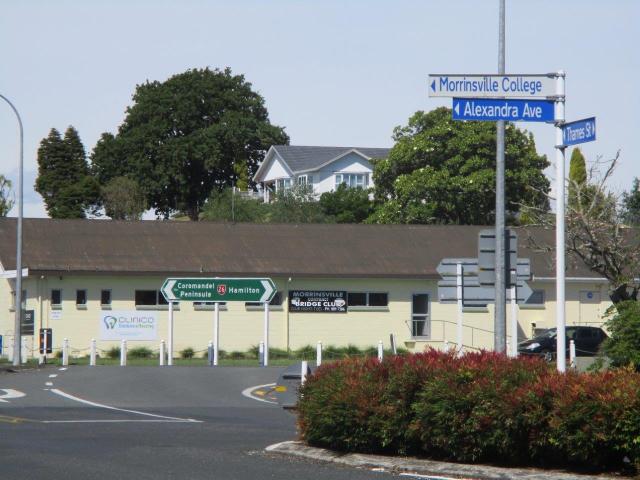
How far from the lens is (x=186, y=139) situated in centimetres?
7612

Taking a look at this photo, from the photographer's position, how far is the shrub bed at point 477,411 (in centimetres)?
1146

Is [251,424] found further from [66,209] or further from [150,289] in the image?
[66,209]

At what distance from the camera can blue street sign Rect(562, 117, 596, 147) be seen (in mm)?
13500

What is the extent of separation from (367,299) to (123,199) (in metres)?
29.5

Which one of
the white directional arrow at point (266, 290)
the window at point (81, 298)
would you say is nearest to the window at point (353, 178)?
the window at point (81, 298)

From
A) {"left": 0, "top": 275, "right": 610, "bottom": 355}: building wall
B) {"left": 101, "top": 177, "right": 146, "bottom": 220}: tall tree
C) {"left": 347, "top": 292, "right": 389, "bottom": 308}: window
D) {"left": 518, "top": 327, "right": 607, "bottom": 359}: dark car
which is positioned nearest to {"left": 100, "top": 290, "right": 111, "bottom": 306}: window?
{"left": 0, "top": 275, "right": 610, "bottom": 355}: building wall

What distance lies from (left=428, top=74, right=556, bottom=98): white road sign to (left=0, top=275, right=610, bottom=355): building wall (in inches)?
1194

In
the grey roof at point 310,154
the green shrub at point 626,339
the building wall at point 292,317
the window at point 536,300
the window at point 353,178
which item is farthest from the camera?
the window at point 353,178

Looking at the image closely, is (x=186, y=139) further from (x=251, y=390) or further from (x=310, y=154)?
(x=251, y=390)

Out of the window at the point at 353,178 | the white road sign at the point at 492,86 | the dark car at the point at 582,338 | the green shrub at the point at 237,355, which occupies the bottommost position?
the green shrub at the point at 237,355

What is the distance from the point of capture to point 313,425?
45.6ft

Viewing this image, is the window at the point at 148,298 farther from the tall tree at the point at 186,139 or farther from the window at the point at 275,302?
the tall tree at the point at 186,139

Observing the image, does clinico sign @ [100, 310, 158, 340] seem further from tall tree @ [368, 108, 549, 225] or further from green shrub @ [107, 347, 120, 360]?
tall tree @ [368, 108, 549, 225]

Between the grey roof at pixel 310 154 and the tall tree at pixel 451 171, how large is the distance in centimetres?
2088
